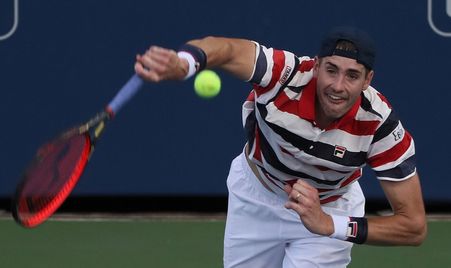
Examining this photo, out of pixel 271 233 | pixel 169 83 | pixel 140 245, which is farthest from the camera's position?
pixel 169 83

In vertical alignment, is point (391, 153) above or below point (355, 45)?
below

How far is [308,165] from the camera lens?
4.38 m

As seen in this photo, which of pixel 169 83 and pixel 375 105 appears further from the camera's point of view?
pixel 169 83

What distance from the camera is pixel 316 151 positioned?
4.30 m

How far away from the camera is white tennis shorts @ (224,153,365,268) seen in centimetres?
456

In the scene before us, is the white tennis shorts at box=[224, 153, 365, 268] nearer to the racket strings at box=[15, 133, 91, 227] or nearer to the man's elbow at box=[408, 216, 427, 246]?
the man's elbow at box=[408, 216, 427, 246]

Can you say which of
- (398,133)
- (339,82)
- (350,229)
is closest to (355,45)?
(339,82)

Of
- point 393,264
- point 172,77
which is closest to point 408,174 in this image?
point 172,77

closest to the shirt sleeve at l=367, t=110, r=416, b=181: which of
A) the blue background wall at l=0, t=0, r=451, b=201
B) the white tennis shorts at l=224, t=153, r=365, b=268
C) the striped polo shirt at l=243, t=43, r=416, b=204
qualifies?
the striped polo shirt at l=243, t=43, r=416, b=204

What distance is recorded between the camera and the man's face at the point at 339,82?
4.09m

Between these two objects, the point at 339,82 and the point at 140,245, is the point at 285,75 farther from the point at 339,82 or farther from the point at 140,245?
the point at 140,245

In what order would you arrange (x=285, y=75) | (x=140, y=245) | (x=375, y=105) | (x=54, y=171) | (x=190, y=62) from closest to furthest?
(x=190, y=62), (x=54, y=171), (x=285, y=75), (x=375, y=105), (x=140, y=245)

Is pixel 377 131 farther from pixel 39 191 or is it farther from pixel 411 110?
pixel 411 110

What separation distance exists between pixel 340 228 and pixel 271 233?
540 mm
